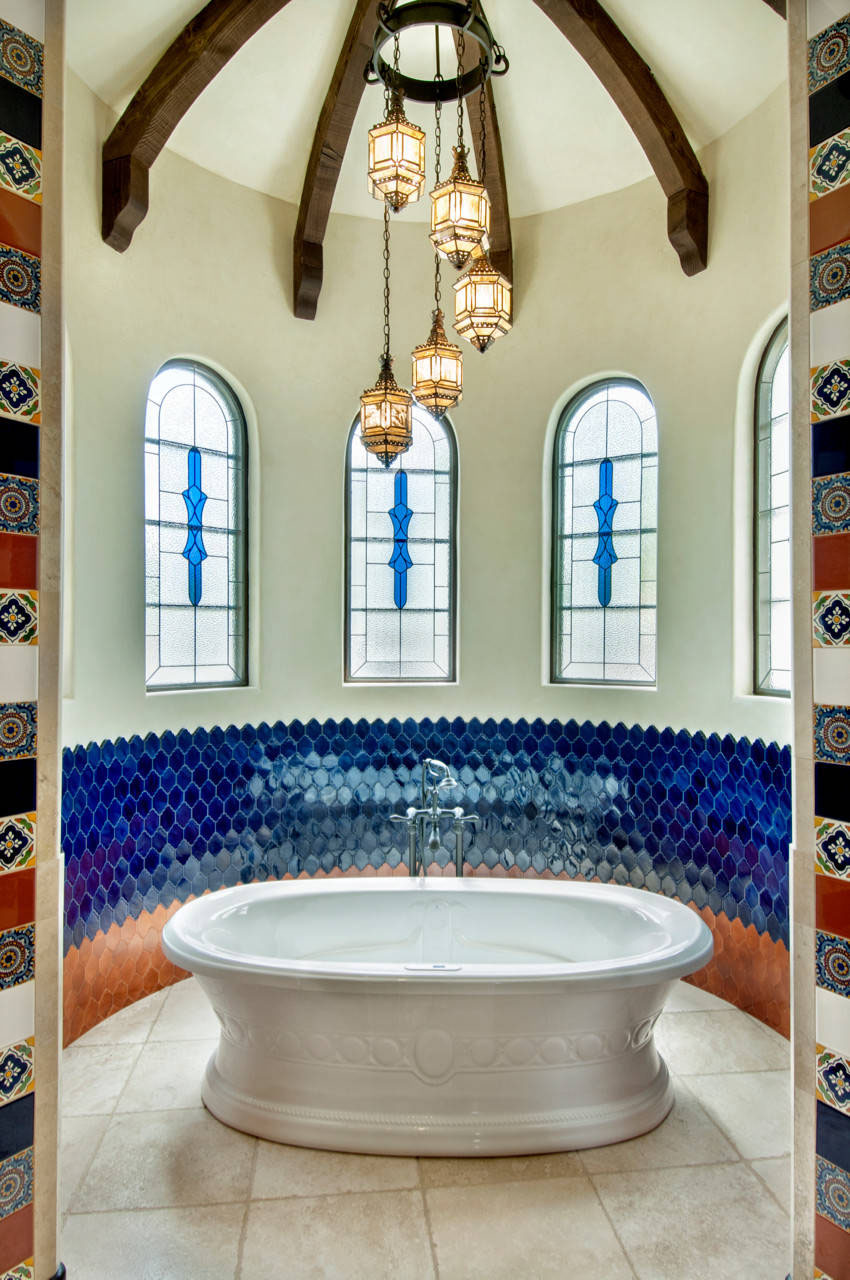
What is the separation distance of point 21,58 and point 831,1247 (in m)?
2.90

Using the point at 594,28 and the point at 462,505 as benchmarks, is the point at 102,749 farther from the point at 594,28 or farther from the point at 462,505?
the point at 594,28

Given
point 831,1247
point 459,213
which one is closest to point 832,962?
point 831,1247

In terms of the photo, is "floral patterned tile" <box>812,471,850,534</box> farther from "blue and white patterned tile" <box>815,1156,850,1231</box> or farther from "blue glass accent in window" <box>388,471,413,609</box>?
"blue glass accent in window" <box>388,471,413,609</box>

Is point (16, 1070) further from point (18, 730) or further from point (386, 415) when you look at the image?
point (386, 415)

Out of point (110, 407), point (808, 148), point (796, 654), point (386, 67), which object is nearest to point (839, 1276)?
point (796, 654)

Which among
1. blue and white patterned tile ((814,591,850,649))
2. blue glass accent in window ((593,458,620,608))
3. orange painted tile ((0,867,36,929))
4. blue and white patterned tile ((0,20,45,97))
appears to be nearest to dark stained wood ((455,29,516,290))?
blue glass accent in window ((593,458,620,608))

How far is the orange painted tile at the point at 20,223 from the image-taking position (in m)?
1.60

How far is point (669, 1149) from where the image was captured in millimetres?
2557

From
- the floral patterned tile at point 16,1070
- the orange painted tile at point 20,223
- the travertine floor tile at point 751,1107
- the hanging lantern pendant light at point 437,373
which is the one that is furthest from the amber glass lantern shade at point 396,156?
the travertine floor tile at point 751,1107

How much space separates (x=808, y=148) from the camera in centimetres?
170

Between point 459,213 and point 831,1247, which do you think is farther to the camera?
point 459,213

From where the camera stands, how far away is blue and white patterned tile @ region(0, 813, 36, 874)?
63.1 inches

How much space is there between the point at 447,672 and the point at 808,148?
3.10 m

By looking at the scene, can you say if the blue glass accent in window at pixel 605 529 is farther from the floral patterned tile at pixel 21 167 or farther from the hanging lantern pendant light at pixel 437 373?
the floral patterned tile at pixel 21 167
